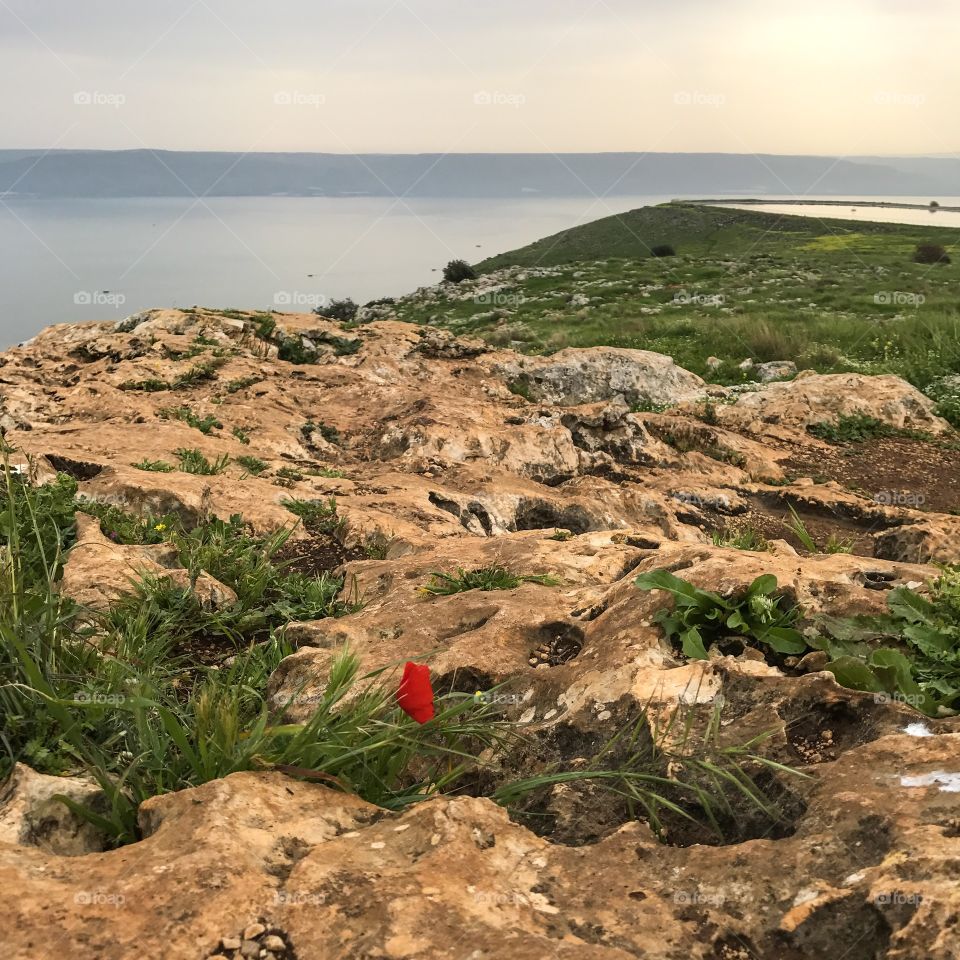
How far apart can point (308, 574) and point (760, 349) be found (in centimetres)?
1730

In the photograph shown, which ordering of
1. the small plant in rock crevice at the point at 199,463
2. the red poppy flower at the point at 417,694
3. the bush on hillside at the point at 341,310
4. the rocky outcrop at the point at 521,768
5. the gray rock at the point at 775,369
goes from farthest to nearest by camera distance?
the bush on hillside at the point at 341,310
the gray rock at the point at 775,369
the small plant in rock crevice at the point at 199,463
the red poppy flower at the point at 417,694
the rocky outcrop at the point at 521,768

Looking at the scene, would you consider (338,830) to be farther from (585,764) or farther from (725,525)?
(725,525)

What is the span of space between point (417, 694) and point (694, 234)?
291ft

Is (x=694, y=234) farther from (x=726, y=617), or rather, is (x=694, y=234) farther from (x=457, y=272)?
(x=726, y=617)

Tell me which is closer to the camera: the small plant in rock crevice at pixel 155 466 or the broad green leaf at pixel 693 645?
the broad green leaf at pixel 693 645

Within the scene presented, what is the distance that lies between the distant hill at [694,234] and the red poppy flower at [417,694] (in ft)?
222

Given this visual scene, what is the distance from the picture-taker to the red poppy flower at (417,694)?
10.2ft

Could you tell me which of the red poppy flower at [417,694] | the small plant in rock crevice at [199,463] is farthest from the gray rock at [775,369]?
the red poppy flower at [417,694]

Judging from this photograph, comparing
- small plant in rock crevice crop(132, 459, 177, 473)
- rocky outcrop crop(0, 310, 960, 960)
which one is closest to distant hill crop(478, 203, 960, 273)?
rocky outcrop crop(0, 310, 960, 960)

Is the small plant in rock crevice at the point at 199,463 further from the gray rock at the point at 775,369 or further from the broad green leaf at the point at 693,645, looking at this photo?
the gray rock at the point at 775,369

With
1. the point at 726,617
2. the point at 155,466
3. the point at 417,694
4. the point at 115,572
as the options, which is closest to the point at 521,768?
the point at 417,694

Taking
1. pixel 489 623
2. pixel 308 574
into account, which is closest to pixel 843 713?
pixel 489 623

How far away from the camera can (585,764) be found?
327 cm

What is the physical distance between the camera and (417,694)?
3.12 meters
